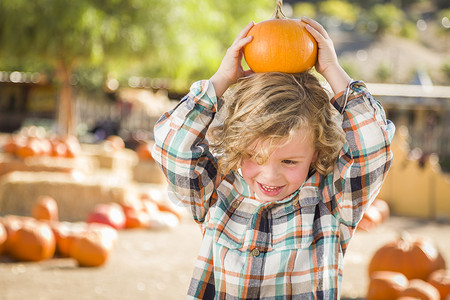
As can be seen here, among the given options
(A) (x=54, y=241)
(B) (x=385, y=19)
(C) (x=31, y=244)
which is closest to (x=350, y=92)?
(C) (x=31, y=244)

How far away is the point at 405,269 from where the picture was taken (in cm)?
501

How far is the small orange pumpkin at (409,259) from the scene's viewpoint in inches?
198

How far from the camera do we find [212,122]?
1.97m

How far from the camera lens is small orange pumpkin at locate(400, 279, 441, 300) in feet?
13.2

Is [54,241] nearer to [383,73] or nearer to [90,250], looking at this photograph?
[90,250]

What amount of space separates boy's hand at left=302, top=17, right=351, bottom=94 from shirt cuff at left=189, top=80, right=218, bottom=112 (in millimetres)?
366

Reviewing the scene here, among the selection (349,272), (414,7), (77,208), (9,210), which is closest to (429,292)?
(349,272)

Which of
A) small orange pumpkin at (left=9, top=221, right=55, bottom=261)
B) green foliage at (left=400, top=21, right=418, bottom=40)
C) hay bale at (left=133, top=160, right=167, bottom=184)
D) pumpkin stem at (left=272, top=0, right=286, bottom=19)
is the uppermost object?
green foliage at (left=400, top=21, right=418, bottom=40)

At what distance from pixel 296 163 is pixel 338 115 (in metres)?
0.22

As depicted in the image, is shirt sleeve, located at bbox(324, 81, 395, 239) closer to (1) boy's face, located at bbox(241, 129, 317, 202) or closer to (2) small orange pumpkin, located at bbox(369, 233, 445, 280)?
(1) boy's face, located at bbox(241, 129, 317, 202)

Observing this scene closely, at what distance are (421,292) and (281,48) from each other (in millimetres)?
2790

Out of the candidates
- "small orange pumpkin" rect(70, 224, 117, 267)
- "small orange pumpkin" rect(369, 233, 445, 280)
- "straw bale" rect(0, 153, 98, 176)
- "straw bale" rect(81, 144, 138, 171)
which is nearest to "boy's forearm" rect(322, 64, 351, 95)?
"small orange pumpkin" rect(369, 233, 445, 280)

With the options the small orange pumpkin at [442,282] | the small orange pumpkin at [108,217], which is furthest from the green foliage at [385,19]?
the small orange pumpkin at [442,282]

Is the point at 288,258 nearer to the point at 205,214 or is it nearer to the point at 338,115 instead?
the point at 205,214
